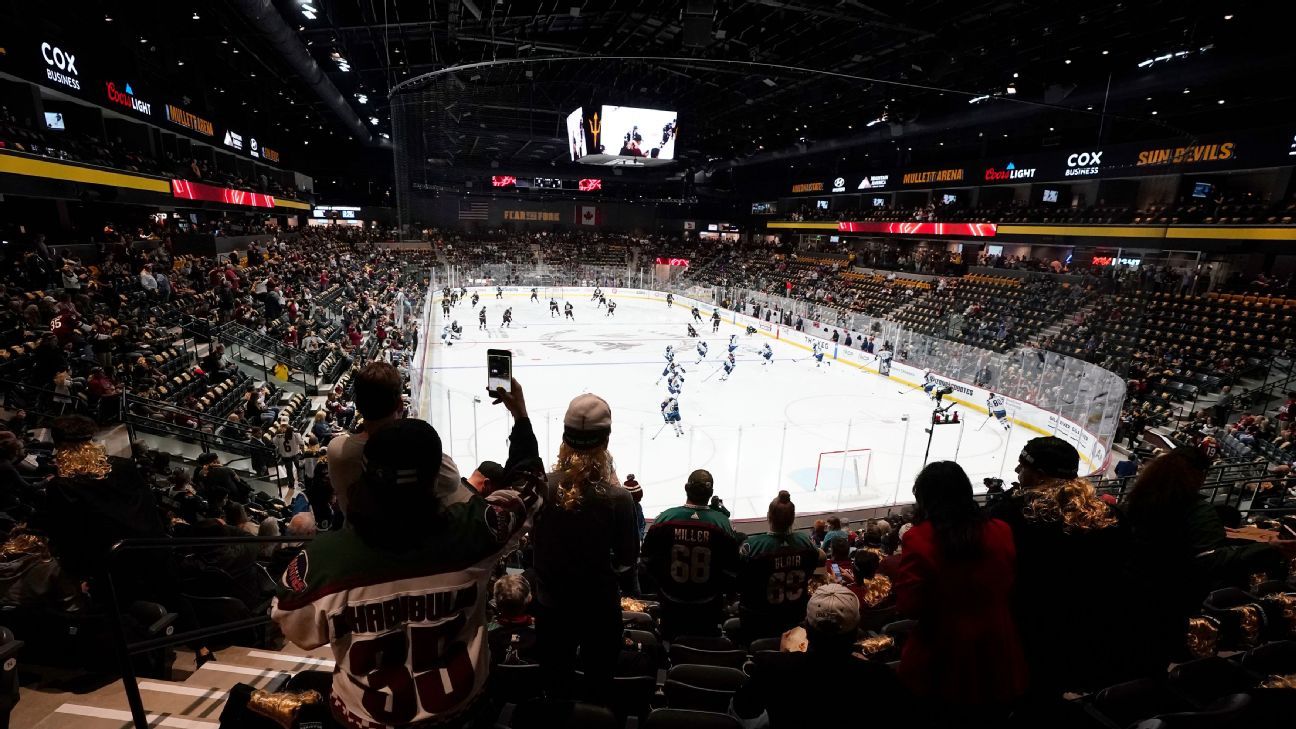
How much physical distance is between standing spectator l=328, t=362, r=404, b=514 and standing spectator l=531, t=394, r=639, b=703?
661 mm

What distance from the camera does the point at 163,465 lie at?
230 inches

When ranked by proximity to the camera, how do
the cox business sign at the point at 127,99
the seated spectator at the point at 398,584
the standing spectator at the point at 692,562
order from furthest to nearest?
the cox business sign at the point at 127,99
the standing spectator at the point at 692,562
the seated spectator at the point at 398,584

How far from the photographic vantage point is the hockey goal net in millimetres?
11695

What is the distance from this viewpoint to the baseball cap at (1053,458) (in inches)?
87.3


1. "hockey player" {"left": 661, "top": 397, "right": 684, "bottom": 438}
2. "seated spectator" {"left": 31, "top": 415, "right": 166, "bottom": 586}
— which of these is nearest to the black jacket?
"seated spectator" {"left": 31, "top": 415, "right": 166, "bottom": 586}

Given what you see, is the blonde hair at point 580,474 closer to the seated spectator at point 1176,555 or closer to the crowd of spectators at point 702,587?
the crowd of spectators at point 702,587

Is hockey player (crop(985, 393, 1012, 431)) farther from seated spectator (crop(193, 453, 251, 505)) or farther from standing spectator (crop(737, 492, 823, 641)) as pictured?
seated spectator (crop(193, 453, 251, 505))

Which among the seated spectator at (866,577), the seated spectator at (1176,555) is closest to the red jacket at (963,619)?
the seated spectator at (1176,555)

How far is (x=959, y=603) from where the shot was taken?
6.26 feet

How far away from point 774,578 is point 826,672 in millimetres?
1220

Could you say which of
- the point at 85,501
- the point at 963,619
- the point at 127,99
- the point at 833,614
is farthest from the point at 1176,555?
the point at 127,99

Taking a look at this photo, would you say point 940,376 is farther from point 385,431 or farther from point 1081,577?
point 385,431

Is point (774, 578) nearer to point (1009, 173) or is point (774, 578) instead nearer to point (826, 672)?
point (826, 672)

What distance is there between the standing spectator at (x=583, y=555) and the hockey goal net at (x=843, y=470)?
31.7ft
